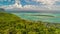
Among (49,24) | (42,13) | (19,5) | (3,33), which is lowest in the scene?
(3,33)

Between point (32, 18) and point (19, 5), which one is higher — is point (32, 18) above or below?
below

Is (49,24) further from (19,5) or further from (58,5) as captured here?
(19,5)

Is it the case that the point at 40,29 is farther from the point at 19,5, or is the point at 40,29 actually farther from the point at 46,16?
the point at 19,5

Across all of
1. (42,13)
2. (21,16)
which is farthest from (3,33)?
(42,13)

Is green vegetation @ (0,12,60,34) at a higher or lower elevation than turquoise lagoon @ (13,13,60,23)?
lower

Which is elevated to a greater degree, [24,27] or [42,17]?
[42,17]

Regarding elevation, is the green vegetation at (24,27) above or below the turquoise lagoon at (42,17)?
below

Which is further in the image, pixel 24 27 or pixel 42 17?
pixel 24 27
